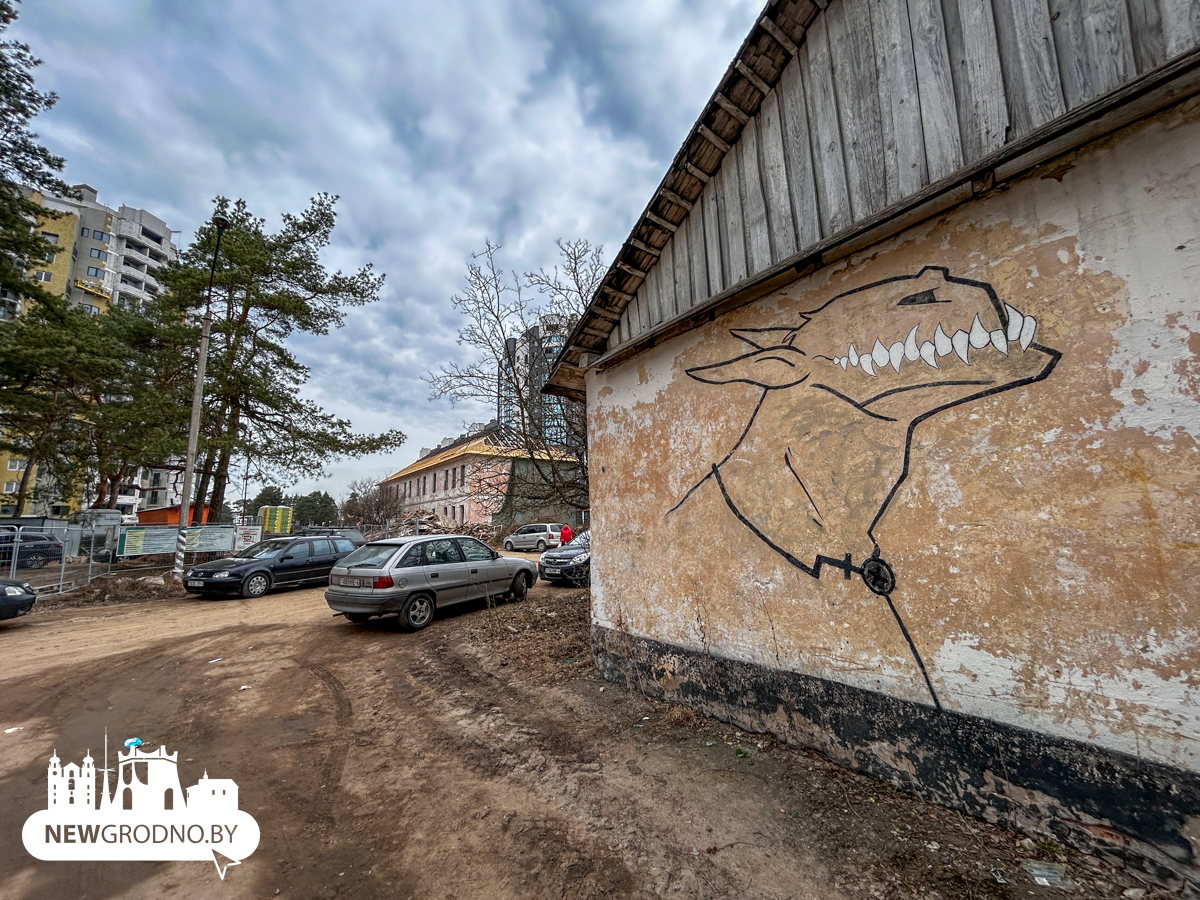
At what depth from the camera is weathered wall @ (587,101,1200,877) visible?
2.20 metres

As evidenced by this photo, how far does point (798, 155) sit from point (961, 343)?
206 centimetres

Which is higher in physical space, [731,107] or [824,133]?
[731,107]

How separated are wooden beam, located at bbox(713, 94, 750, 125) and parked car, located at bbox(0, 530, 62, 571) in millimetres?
17563

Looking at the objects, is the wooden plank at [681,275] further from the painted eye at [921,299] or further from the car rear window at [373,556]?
the car rear window at [373,556]

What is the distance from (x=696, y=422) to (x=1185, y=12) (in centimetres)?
341

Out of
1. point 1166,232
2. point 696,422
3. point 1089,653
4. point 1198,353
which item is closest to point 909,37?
point 1166,232

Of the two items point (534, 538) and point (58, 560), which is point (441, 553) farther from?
point (534, 538)

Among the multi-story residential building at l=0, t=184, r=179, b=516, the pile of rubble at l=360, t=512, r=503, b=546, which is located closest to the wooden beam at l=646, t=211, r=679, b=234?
the pile of rubble at l=360, t=512, r=503, b=546

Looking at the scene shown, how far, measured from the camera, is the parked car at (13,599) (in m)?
7.84

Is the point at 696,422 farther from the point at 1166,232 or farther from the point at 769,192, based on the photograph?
the point at 1166,232

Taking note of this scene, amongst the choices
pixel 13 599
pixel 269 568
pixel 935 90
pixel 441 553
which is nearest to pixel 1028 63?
pixel 935 90

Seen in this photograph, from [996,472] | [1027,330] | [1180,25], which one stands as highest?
[1180,25]

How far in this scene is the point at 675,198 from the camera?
4582 mm

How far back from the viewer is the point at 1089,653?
2.34m
